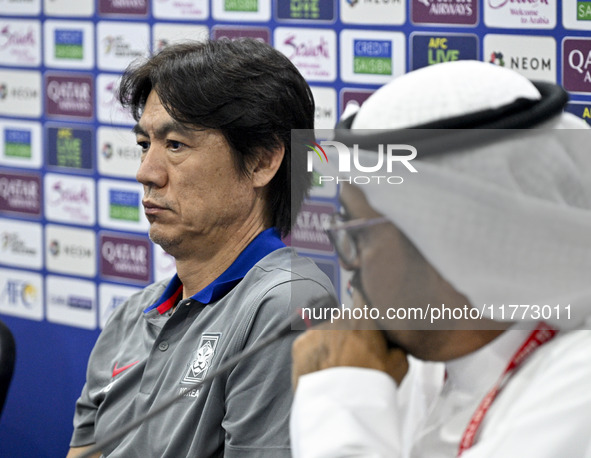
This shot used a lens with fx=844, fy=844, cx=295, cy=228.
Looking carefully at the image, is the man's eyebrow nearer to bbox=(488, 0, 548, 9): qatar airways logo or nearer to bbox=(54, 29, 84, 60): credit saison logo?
bbox=(488, 0, 548, 9): qatar airways logo

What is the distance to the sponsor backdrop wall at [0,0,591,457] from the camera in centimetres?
226

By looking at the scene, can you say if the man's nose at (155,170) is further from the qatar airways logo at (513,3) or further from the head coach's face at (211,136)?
the qatar airways logo at (513,3)

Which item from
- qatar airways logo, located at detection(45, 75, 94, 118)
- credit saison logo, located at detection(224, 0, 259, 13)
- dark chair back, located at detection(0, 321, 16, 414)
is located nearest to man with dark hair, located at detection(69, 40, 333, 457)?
dark chair back, located at detection(0, 321, 16, 414)

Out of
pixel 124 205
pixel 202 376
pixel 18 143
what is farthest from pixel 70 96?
pixel 202 376

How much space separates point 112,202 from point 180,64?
1.37 m

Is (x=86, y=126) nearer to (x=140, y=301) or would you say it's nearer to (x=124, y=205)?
(x=124, y=205)

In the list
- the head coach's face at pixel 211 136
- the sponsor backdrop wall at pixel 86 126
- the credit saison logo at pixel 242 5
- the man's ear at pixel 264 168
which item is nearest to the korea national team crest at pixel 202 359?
the head coach's face at pixel 211 136

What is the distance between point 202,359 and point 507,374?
0.73 m

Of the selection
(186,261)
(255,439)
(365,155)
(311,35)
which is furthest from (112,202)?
(365,155)

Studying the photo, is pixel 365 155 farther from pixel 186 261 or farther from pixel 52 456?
pixel 52 456

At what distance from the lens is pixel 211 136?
1.59m

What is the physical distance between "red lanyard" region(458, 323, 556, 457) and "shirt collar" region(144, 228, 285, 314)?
2.67 ft

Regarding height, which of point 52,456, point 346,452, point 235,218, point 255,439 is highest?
point 235,218

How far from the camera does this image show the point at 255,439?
4.25 feet
